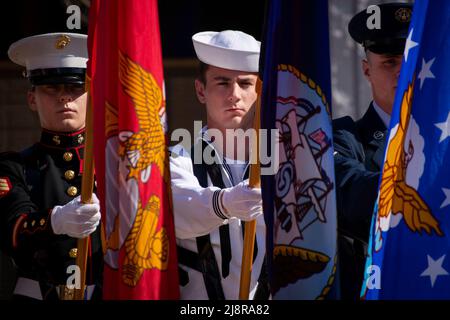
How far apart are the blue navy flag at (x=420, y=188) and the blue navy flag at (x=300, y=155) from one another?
22cm

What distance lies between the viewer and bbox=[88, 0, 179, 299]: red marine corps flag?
456 centimetres

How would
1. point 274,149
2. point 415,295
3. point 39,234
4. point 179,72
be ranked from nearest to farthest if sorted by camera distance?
point 415,295
point 274,149
point 39,234
point 179,72

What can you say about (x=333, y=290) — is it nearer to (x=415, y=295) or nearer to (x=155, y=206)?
(x=415, y=295)

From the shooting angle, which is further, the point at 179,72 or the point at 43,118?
the point at 179,72

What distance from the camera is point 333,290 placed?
439 centimetres

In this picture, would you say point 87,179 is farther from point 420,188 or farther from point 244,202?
point 420,188

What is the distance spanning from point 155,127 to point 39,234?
2.59 feet

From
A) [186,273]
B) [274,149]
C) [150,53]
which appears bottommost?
[186,273]

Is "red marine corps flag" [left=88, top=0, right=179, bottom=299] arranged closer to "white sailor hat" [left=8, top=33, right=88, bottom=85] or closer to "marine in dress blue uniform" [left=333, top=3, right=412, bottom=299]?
"white sailor hat" [left=8, top=33, right=88, bottom=85]

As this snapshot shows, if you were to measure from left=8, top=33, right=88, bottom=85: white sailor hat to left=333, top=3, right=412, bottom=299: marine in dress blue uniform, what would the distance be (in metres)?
1.33

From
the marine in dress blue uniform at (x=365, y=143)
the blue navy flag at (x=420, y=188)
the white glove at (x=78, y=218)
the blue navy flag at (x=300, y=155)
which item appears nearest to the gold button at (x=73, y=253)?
the white glove at (x=78, y=218)

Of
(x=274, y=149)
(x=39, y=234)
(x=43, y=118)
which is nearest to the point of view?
(x=274, y=149)

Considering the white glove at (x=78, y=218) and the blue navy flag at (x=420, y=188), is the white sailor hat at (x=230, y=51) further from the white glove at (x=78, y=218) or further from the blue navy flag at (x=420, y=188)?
the blue navy flag at (x=420, y=188)
